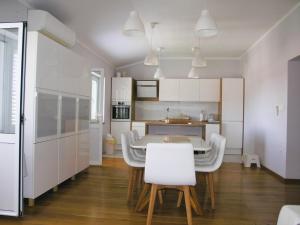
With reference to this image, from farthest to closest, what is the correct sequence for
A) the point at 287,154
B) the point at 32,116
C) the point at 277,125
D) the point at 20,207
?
1. the point at 277,125
2. the point at 287,154
3. the point at 32,116
4. the point at 20,207

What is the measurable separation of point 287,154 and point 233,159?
2.42m

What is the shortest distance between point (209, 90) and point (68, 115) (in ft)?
14.1

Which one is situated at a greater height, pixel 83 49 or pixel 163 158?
pixel 83 49

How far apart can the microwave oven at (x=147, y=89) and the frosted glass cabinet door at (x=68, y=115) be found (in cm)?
344

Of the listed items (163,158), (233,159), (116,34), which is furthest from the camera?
(233,159)

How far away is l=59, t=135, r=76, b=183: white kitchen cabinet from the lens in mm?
3742

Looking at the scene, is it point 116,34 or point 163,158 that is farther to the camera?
point 116,34

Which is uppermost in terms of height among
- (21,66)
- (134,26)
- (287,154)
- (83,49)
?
(83,49)

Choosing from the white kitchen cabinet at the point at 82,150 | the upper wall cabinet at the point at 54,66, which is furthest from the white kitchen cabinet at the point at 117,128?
the upper wall cabinet at the point at 54,66

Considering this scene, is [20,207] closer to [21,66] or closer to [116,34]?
[21,66]

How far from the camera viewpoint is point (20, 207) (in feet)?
9.21

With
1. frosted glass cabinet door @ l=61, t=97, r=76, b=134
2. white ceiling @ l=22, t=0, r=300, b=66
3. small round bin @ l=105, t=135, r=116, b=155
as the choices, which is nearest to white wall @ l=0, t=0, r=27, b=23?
white ceiling @ l=22, t=0, r=300, b=66

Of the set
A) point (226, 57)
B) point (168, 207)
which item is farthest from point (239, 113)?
point (168, 207)

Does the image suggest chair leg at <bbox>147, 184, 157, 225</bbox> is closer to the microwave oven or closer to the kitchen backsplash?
the microwave oven
